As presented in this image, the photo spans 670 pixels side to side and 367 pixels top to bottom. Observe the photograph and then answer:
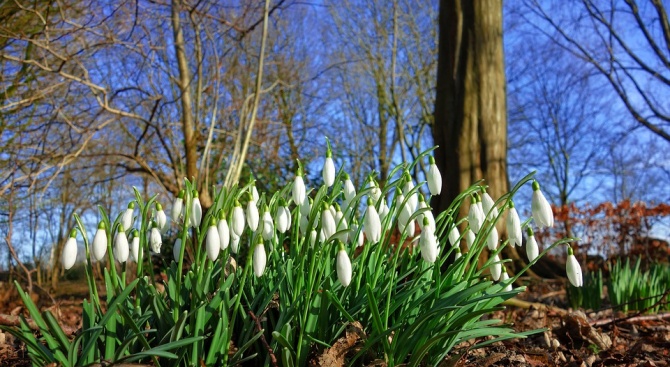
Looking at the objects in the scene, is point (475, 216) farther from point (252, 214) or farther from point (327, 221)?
point (252, 214)

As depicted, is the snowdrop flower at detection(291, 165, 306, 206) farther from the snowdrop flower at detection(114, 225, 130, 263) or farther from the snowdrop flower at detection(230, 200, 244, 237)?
the snowdrop flower at detection(114, 225, 130, 263)

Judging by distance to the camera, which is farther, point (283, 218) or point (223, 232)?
point (283, 218)

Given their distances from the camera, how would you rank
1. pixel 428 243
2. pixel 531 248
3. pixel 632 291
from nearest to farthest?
pixel 428 243 < pixel 531 248 < pixel 632 291

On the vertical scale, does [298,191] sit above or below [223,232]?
above

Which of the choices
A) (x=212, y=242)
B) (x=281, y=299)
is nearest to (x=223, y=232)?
(x=212, y=242)

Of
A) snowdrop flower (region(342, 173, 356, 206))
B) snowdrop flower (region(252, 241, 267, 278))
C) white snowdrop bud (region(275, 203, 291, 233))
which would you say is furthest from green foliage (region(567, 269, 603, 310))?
snowdrop flower (region(252, 241, 267, 278))

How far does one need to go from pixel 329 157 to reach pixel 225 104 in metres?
7.69

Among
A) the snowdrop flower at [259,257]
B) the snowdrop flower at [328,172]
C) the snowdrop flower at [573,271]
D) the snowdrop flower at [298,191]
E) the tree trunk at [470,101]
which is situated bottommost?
the snowdrop flower at [573,271]

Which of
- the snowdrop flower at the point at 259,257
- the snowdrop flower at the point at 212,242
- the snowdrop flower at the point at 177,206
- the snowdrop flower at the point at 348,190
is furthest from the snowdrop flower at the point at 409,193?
the snowdrop flower at the point at 177,206

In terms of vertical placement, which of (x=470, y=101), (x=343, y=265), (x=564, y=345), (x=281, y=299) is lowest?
(x=564, y=345)

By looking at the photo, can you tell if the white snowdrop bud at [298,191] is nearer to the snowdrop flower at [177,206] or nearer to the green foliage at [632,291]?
the snowdrop flower at [177,206]

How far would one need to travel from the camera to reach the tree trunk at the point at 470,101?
5398 mm

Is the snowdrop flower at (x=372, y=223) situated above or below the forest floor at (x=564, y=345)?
above

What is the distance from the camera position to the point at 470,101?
18.1 feet
